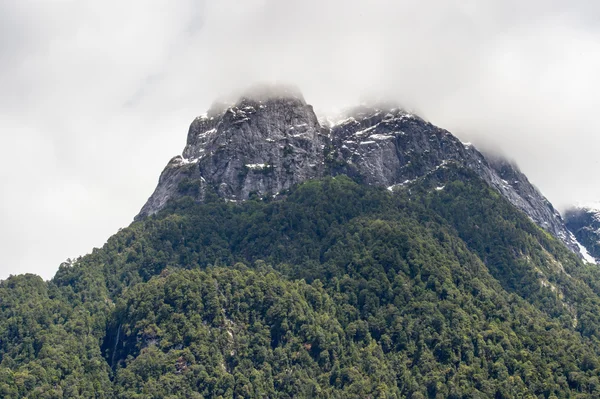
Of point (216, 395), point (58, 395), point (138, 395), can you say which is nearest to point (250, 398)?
point (216, 395)

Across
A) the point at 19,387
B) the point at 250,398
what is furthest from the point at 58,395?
the point at 250,398

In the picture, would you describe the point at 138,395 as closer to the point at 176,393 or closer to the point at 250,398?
the point at 176,393

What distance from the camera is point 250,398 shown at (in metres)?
200

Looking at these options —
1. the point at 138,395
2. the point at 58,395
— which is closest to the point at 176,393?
the point at 138,395

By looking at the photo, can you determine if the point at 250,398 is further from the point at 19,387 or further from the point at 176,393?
the point at 19,387

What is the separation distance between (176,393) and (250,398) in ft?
45.9

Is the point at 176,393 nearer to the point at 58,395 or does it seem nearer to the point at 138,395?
the point at 138,395

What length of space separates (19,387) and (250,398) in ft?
143

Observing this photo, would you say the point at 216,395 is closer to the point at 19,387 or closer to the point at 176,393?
the point at 176,393

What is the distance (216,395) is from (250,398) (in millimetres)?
6467

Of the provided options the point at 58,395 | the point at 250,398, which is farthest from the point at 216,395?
the point at 58,395

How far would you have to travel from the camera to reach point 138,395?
19788 centimetres

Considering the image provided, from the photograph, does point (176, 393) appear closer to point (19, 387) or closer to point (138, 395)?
point (138, 395)

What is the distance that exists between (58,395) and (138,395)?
49.3 feet
